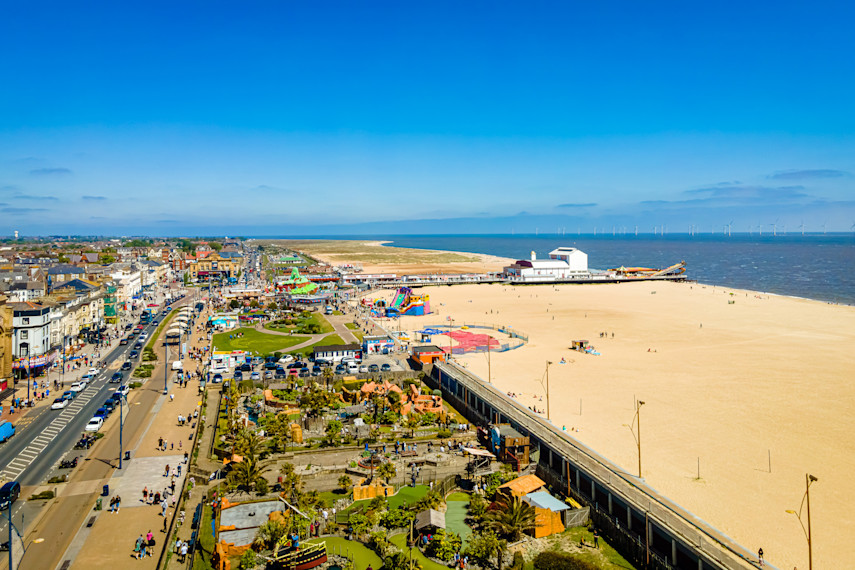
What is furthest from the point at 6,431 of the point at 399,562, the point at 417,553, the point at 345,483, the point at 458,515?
the point at 458,515

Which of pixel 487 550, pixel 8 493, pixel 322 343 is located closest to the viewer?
pixel 487 550

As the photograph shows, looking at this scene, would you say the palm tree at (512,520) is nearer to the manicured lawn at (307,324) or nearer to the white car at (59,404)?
the white car at (59,404)

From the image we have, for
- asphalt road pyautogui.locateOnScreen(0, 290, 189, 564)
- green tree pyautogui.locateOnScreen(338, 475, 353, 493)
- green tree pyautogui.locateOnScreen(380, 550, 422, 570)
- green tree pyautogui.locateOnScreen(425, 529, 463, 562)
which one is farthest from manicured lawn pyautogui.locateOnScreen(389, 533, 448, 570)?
asphalt road pyautogui.locateOnScreen(0, 290, 189, 564)

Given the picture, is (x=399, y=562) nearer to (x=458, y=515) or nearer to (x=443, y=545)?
(x=443, y=545)


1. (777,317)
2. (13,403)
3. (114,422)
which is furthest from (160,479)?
(777,317)

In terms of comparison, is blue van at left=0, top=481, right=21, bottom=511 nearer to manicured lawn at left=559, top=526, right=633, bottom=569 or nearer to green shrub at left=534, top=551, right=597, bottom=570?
green shrub at left=534, top=551, right=597, bottom=570

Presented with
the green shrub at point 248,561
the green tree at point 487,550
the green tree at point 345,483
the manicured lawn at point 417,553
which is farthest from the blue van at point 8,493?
the green tree at point 487,550

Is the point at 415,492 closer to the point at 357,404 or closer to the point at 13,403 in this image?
the point at 357,404
